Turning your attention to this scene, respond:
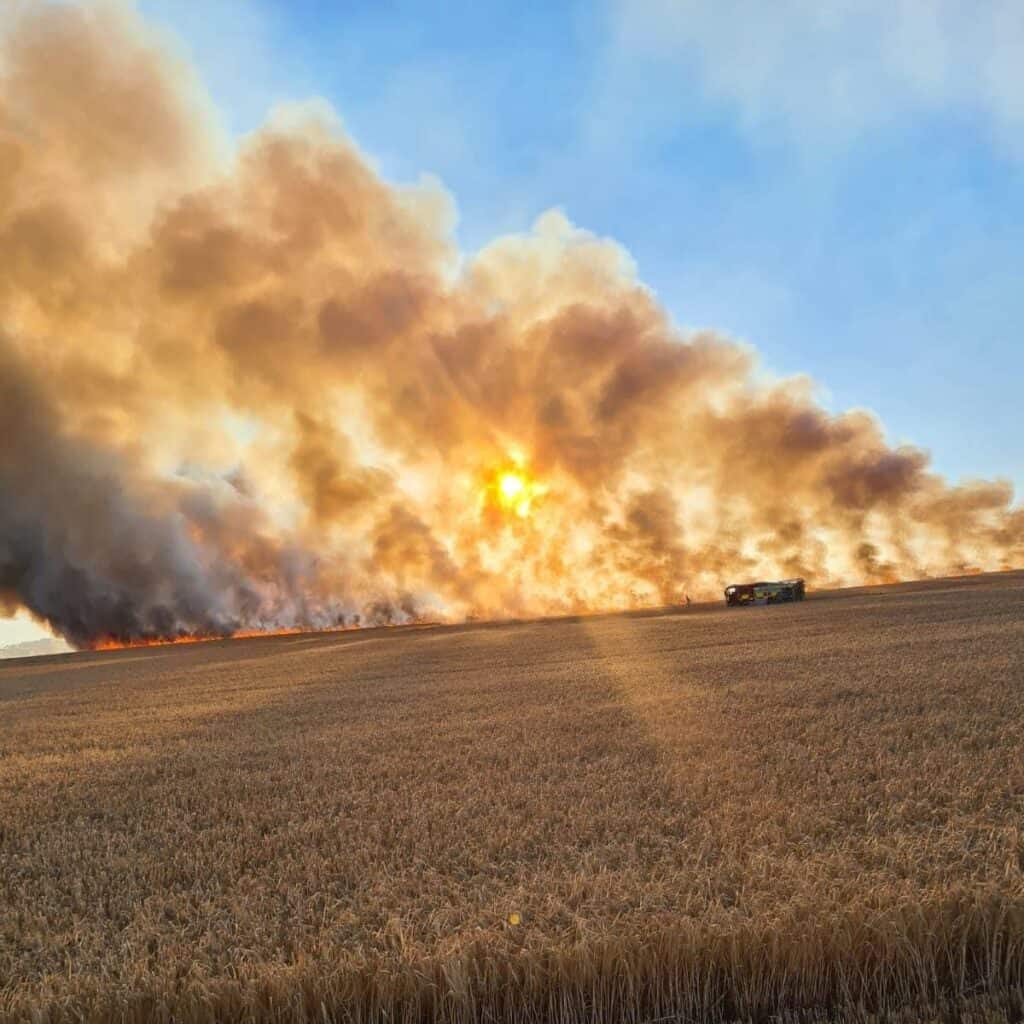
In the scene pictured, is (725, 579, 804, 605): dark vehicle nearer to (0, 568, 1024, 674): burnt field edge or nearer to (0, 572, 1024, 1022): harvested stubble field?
(0, 568, 1024, 674): burnt field edge

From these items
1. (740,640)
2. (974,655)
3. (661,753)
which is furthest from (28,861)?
(740,640)

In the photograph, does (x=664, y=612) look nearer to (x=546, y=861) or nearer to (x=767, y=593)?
(x=767, y=593)

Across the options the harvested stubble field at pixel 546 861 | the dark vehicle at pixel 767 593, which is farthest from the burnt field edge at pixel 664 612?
the harvested stubble field at pixel 546 861

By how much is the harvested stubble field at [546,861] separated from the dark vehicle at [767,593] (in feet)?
A: 150

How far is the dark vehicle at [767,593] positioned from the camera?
203 ft

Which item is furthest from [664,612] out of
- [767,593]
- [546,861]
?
[546,861]

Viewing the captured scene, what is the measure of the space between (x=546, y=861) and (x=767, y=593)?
59.9 metres

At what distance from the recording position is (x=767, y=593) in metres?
62.2

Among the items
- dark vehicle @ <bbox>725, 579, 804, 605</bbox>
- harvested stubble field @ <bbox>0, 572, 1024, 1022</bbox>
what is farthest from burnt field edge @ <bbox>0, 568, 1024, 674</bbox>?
harvested stubble field @ <bbox>0, 572, 1024, 1022</bbox>

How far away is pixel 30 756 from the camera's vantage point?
15883 millimetres

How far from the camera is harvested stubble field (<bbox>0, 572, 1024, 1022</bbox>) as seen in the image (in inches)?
172

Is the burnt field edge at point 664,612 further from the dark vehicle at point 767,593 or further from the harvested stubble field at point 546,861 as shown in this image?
the harvested stubble field at point 546,861

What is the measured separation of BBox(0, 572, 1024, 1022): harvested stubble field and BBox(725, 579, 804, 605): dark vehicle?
4576 centimetres

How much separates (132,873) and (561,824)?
4.54 m
